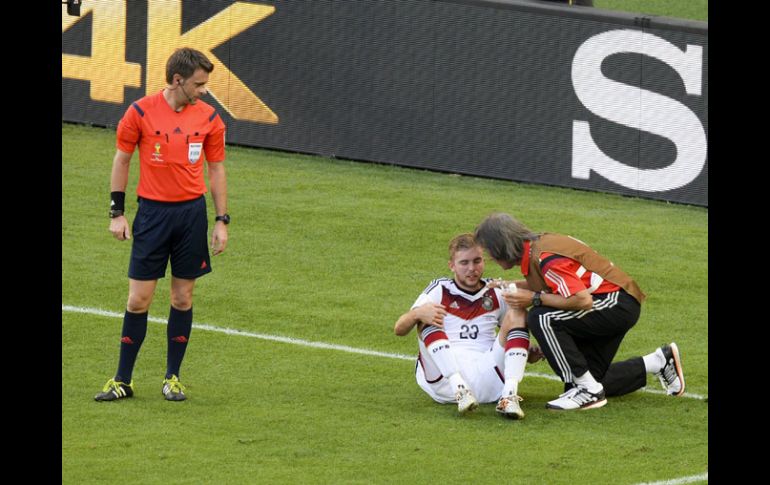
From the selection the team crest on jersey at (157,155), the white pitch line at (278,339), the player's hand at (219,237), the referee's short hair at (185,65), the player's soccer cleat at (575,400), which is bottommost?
the white pitch line at (278,339)

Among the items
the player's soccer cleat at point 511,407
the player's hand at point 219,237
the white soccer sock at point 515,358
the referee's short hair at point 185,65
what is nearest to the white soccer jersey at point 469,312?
the white soccer sock at point 515,358

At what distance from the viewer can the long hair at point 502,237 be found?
808cm

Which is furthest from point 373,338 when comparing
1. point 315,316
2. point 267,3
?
point 267,3

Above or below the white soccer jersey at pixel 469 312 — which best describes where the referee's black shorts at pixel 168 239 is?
above

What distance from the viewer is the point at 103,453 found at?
7.50m

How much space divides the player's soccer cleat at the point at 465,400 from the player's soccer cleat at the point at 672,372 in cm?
125

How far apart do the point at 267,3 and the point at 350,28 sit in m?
1.05

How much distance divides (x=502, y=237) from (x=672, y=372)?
1.51 m

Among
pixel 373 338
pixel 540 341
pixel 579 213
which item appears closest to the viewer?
pixel 540 341

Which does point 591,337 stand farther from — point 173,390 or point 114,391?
point 114,391

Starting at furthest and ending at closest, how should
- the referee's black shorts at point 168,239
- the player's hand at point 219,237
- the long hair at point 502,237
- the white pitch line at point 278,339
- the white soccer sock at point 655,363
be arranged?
the white pitch line at point 278,339 < the white soccer sock at point 655,363 < the player's hand at point 219,237 < the referee's black shorts at point 168,239 < the long hair at point 502,237

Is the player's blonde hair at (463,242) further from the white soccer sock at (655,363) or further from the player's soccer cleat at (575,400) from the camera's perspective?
the white soccer sock at (655,363)
